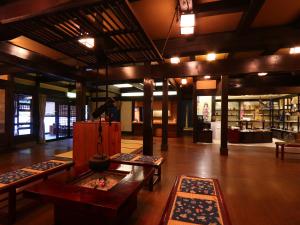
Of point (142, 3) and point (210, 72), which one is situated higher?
point (142, 3)

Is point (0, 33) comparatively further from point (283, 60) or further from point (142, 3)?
point (283, 60)

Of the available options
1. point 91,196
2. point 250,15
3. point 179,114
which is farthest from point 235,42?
point 179,114

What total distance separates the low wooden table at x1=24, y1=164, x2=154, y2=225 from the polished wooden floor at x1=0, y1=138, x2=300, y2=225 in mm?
370

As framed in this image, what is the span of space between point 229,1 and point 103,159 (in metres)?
3.01

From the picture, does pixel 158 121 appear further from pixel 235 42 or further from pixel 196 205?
pixel 196 205

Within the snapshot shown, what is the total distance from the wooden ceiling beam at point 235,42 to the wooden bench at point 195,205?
9.27ft

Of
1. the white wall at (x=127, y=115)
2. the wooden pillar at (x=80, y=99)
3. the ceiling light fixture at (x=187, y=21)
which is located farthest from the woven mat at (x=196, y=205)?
the white wall at (x=127, y=115)

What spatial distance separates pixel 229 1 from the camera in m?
2.89

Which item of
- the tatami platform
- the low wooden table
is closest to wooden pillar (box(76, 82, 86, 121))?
the tatami platform

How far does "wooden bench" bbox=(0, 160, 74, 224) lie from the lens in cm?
219

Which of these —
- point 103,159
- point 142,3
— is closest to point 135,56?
point 142,3

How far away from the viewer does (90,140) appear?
3.77 metres

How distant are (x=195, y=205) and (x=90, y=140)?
103 inches

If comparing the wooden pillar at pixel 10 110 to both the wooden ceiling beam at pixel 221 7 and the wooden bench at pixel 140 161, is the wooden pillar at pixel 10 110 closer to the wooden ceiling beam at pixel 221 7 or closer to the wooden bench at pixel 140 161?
the wooden bench at pixel 140 161
